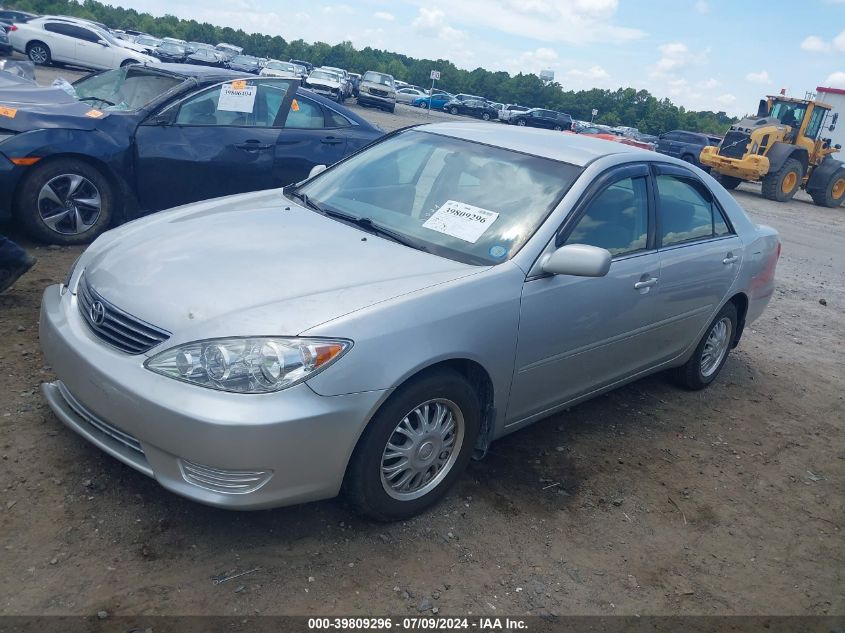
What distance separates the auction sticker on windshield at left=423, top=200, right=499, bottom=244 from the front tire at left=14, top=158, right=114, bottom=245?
3491mm

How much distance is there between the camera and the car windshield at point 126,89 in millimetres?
6445

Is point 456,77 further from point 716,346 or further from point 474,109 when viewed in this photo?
point 716,346

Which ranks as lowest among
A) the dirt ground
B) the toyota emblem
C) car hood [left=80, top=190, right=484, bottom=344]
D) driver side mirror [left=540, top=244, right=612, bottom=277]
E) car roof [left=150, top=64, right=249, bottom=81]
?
the dirt ground

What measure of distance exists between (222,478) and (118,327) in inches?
29.3

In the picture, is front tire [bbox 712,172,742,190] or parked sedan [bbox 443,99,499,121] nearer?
front tire [bbox 712,172,742,190]

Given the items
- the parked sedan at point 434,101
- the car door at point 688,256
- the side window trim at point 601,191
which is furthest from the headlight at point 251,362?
the parked sedan at point 434,101

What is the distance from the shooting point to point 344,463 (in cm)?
283

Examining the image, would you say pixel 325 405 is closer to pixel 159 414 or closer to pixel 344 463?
pixel 344 463

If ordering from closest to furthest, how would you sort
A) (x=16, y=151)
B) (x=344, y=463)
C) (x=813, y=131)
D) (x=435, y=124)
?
(x=344, y=463), (x=435, y=124), (x=16, y=151), (x=813, y=131)

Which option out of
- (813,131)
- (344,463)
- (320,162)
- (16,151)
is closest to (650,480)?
(344,463)

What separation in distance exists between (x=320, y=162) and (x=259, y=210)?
320 cm

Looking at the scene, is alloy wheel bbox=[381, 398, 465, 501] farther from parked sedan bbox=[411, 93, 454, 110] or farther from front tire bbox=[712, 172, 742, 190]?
parked sedan bbox=[411, 93, 454, 110]

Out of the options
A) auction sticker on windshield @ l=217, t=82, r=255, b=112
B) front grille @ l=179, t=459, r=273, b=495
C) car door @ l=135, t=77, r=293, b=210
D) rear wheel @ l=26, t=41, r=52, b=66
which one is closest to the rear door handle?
car door @ l=135, t=77, r=293, b=210

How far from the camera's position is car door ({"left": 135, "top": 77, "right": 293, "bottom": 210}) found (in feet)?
20.4
